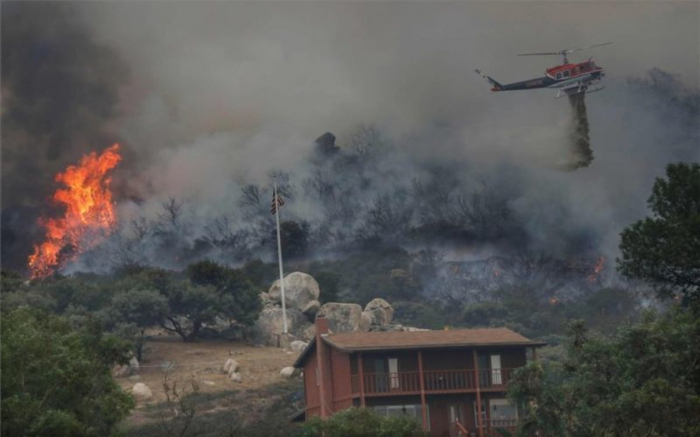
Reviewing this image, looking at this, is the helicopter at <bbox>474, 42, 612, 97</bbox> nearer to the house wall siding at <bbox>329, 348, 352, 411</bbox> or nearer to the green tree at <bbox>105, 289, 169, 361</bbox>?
the green tree at <bbox>105, 289, 169, 361</bbox>

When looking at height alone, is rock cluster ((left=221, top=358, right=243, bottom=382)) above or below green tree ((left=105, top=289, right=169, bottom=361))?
below

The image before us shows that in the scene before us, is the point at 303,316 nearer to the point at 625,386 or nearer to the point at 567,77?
the point at 567,77

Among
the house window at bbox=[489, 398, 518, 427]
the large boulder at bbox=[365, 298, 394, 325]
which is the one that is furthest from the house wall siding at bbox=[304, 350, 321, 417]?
the large boulder at bbox=[365, 298, 394, 325]

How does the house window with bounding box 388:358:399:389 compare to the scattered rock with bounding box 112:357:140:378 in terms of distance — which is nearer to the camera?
the house window with bounding box 388:358:399:389

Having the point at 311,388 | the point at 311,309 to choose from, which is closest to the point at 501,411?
the point at 311,388

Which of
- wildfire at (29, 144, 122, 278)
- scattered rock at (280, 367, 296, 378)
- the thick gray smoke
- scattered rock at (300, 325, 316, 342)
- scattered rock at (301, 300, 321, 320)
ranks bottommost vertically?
scattered rock at (280, 367, 296, 378)

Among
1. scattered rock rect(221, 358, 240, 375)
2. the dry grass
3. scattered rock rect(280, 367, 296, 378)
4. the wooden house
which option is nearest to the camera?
the wooden house

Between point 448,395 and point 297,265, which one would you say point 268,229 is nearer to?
point 297,265
